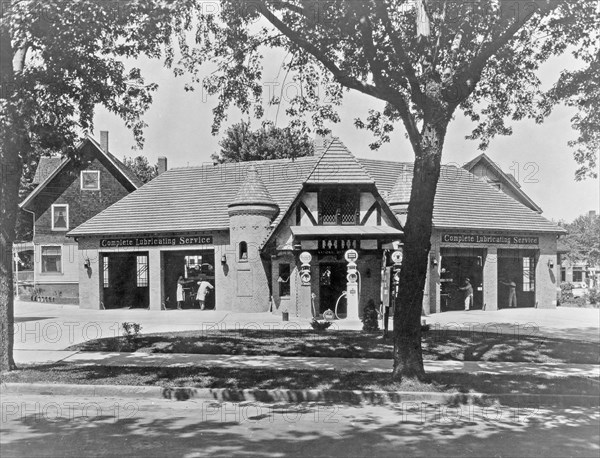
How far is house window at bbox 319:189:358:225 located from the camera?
24.3 metres

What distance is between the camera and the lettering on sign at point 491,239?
26.4 meters

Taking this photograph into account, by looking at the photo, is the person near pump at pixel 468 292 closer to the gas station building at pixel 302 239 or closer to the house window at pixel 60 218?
the gas station building at pixel 302 239

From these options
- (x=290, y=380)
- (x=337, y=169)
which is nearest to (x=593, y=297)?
(x=337, y=169)

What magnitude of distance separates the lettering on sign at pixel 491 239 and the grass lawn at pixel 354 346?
10.4 m

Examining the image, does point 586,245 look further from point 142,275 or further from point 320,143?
point 142,275

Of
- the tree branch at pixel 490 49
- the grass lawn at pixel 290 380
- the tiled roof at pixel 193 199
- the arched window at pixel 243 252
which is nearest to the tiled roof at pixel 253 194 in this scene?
the tiled roof at pixel 193 199

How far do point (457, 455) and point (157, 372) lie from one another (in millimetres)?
6106

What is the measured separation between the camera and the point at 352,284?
20938mm

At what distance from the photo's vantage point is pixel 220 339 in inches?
592

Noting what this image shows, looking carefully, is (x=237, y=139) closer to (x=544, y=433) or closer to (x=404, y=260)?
(x=404, y=260)

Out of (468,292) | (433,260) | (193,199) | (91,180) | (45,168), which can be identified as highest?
(45,168)

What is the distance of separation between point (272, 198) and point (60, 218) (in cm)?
1655

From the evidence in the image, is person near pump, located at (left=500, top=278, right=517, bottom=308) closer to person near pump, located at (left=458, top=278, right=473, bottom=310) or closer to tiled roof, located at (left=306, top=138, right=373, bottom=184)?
person near pump, located at (left=458, top=278, right=473, bottom=310)

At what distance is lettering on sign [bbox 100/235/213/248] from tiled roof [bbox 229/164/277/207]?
98.3 inches
